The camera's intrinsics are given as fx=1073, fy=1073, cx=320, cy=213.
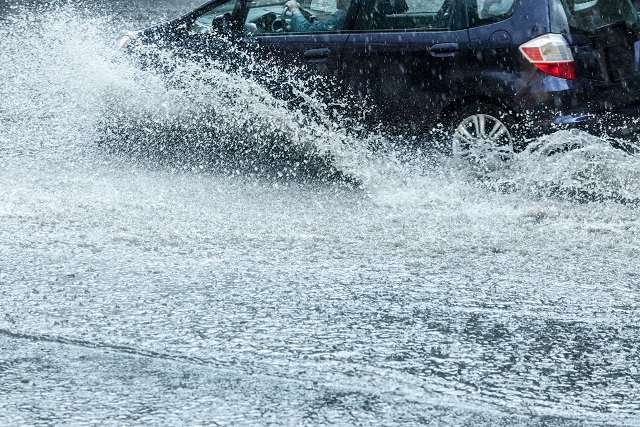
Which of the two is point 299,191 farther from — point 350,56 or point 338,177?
point 350,56

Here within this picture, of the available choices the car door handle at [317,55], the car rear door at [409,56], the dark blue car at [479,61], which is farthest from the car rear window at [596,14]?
the car door handle at [317,55]

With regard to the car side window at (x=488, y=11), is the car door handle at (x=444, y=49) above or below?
below

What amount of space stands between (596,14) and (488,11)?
31.3 inches

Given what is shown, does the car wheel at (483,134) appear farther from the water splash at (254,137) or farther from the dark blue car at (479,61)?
the water splash at (254,137)

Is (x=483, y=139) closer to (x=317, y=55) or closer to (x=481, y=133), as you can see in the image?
(x=481, y=133)

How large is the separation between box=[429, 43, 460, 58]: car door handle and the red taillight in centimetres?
57

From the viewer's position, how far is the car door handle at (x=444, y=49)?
786 centimetres

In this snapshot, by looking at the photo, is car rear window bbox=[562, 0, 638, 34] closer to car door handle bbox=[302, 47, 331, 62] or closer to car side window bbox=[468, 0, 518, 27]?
car side window bbox=[468, 0, 518, 27]

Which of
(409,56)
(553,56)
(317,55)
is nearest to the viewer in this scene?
(553,56)

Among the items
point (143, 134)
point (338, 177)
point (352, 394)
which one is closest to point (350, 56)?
point (338, 177)

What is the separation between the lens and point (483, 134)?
7.88 m

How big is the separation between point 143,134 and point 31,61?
4.44 meters

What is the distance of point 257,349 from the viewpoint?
4562 millimetres

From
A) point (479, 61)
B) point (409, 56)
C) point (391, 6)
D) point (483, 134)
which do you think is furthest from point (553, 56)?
point (391, 6)
